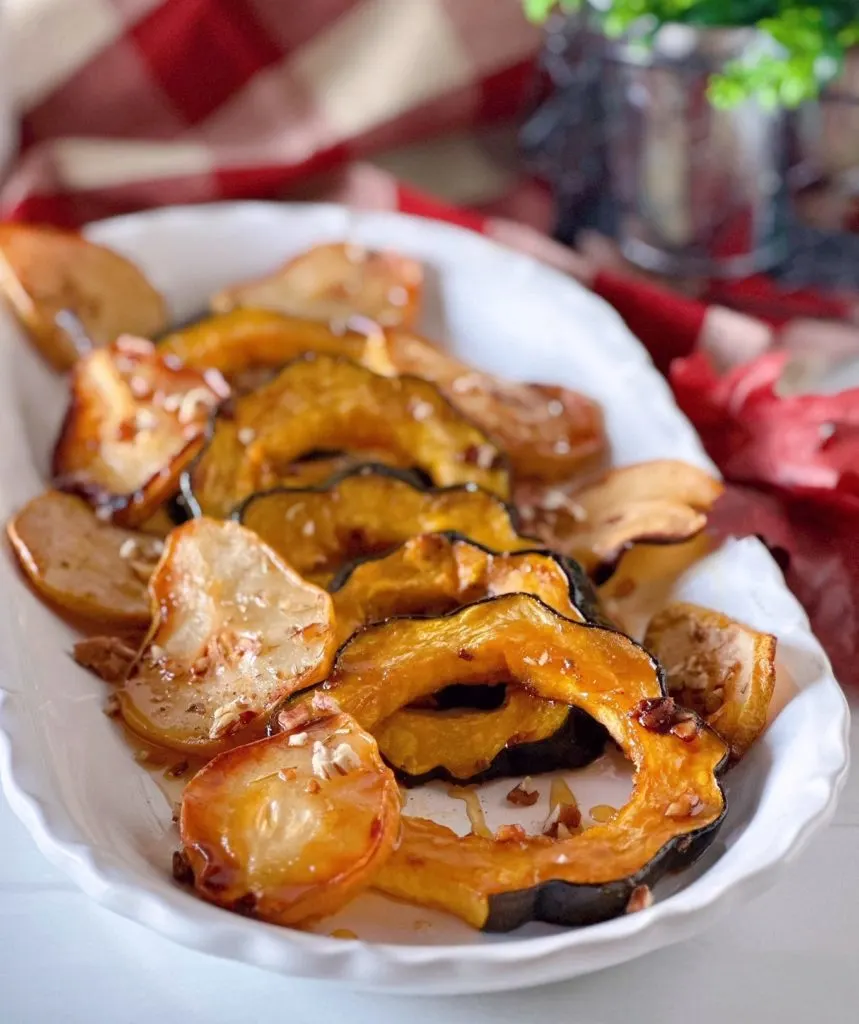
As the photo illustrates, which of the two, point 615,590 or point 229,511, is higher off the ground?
point 229,511

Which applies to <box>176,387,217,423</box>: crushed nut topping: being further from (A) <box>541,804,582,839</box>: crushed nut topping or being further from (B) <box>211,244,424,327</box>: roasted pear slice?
(A) <box>541,804,582,839</box>: crushed nut topping

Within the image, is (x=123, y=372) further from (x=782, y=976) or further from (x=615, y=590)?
(x=782, y=976)

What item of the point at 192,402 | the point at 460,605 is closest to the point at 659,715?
the point at 460,605

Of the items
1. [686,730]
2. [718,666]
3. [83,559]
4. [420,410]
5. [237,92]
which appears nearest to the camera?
[686,730]

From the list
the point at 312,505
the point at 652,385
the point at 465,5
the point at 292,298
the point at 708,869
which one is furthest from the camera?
the point at 465,5

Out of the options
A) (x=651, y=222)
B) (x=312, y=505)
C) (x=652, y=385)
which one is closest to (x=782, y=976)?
(x=312, y=505)

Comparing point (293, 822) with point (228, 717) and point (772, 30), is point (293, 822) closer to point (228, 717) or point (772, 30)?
point (228, 717)

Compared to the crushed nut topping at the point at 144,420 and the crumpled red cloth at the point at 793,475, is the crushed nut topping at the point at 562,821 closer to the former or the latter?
the crumpled red cloth at the point at 793,475
